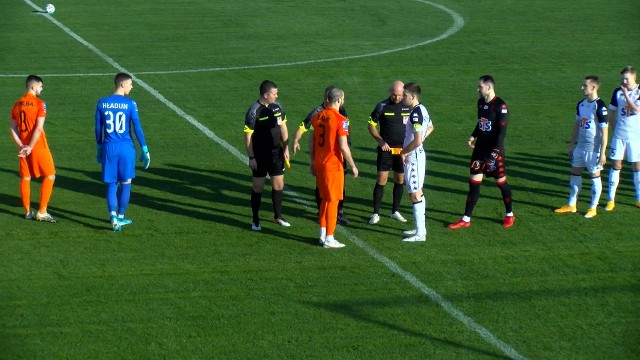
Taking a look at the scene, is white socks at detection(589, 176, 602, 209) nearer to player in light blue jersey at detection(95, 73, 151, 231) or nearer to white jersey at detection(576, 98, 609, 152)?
white jersey at detection(576, 98, 609, 152)

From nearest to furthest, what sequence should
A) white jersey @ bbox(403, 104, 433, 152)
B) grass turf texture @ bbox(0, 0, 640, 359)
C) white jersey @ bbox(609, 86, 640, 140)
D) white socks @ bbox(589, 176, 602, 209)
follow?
grass turf texture @ bbox(0, 0, 640, 359) → white jersey @ bbox(403, 104, 433, 152) → white socks @ bbox(589, 176, 602, 209) → white jersey @ bbox(609, 86, 640, 140)

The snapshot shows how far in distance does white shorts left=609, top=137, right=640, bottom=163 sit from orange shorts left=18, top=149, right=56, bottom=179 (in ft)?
27.7

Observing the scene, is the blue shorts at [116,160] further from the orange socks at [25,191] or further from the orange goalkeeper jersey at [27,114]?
the orange socks at [25,191]

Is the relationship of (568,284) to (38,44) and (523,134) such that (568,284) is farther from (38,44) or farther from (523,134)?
(38,44)

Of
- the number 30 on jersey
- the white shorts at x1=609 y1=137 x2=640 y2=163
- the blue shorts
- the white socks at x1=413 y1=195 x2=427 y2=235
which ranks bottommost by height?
the white socks at x1=413 y1=195 x2=427 y2=235

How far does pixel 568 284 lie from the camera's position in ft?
39.5

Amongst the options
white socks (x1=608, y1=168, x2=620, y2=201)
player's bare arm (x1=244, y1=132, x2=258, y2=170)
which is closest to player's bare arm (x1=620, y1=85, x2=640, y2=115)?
white socks (x1=608, y1=168, x2=620, y2=201)

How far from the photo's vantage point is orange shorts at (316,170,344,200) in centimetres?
1320

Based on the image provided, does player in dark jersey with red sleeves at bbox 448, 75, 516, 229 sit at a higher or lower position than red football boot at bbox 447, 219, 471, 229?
higher

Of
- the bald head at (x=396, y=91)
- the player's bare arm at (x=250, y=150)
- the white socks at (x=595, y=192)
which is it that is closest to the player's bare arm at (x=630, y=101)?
the white socks at (x=595, y=192)

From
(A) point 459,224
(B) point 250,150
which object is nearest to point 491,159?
(A) point 459,224

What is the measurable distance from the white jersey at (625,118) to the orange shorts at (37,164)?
8.54 m

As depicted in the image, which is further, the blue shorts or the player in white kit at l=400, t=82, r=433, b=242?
the blue shorts

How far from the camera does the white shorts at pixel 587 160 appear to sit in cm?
1487
